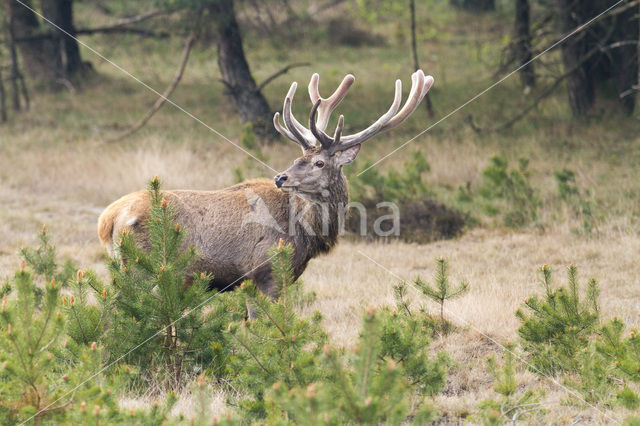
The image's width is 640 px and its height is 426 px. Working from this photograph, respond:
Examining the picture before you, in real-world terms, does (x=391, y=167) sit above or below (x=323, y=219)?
above

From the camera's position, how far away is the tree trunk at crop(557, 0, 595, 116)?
1465cm

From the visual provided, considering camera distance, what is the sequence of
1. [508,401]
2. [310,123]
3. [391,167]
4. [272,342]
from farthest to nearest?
[391,167] → [310,123] → [508,401] → [272,342]

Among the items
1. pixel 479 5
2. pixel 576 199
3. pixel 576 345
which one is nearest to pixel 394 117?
pixel 576 345

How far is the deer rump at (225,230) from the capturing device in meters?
5.96

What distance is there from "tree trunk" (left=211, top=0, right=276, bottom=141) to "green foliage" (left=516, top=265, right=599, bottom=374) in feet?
33.1

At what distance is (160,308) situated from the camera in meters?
4.71

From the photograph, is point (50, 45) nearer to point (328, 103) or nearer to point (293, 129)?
point (328, 103)

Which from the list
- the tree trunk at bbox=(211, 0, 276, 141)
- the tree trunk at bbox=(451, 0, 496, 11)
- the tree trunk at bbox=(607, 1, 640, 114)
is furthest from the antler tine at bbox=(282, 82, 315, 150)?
the tree trunk at bbox=(451, 0, 496, 11)

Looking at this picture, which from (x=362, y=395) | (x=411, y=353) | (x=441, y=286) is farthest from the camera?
(x=441, y=286)

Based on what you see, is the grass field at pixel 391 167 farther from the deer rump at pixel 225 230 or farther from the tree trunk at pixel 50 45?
the deer rump at pixel 225 230

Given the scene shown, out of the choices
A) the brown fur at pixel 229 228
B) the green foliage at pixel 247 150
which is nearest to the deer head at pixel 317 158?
the brown fur at pixel 229 228

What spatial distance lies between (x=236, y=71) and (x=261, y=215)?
415 inches

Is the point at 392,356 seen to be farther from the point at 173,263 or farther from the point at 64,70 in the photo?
the point at 64,70

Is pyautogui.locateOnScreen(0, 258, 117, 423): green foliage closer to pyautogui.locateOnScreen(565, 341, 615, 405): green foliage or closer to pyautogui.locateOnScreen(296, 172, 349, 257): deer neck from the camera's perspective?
pyautogui.locateOnScreen(296, 172, 349, 257): deer neck
